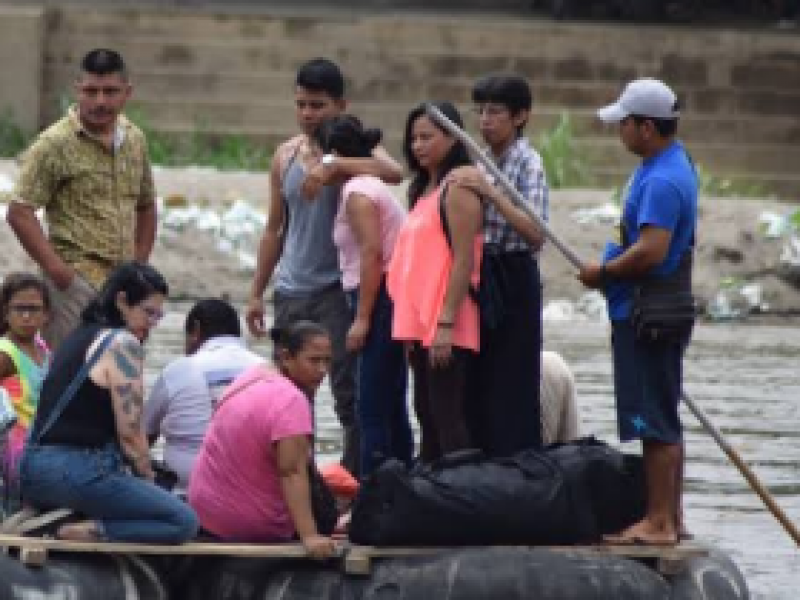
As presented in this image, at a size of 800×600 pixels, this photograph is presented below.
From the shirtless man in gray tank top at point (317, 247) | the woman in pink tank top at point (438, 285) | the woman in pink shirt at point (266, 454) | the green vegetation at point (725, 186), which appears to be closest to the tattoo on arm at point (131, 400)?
the woman in pink shirt at point (266, 454)

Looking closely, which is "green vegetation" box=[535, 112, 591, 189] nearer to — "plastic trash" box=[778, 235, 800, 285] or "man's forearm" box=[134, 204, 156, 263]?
"plastic trash" box=[778, 235, 800, 285]

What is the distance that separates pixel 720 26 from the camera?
29.8 meters

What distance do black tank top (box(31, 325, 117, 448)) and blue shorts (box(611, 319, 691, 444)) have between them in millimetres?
1719

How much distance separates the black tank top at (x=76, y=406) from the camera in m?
8.94

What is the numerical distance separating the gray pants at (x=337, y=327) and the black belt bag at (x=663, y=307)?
1.74m

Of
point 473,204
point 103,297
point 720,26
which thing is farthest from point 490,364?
point 720,26

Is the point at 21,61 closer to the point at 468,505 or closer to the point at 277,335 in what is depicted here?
the point at 277,335

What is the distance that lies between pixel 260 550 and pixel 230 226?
1324 centimetres

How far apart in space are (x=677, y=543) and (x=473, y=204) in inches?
53.4

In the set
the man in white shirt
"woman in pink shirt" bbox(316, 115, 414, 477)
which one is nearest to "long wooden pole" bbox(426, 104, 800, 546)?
"woman in pink shirt" bbox(316, 115, 414, 477)

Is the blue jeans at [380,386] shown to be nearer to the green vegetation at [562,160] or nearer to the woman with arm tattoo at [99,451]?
the woman with arm tattoo at [99,451]

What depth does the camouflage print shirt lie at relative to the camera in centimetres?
1040

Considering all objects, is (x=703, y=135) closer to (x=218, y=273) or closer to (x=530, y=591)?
(x=218, y=273)

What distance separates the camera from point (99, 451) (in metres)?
8.99
